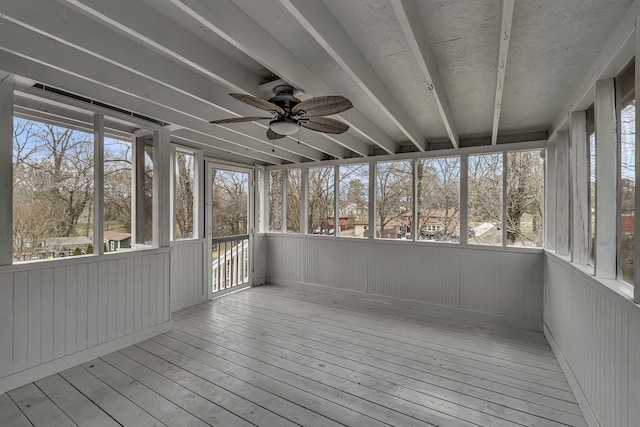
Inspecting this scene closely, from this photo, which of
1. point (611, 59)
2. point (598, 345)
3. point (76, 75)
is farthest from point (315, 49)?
point (598, 345)

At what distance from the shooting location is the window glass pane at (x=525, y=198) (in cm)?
391

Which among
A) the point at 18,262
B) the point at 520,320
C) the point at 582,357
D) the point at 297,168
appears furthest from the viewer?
the point at 297,168

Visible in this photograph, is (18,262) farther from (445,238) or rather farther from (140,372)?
(445,238)

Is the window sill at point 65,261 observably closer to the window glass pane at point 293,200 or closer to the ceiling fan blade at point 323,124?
the ceiling fan blade at point 323,124

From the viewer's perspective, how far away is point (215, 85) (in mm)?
2768

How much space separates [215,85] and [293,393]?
9.21ft

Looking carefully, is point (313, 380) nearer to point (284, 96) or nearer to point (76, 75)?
point (284, 96)

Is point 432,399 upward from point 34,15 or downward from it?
downward

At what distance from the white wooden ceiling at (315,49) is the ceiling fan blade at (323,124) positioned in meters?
0.25

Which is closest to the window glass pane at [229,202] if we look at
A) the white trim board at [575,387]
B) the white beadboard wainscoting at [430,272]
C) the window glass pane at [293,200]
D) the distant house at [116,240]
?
the window glass pane at [293,200]

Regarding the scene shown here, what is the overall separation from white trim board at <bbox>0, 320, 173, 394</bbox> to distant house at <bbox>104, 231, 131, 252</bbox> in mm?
979

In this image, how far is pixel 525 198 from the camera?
13.1 feet

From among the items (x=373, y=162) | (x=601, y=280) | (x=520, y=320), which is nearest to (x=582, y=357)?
(x=601, y=280)

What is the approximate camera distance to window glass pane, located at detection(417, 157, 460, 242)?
445 centimetres
